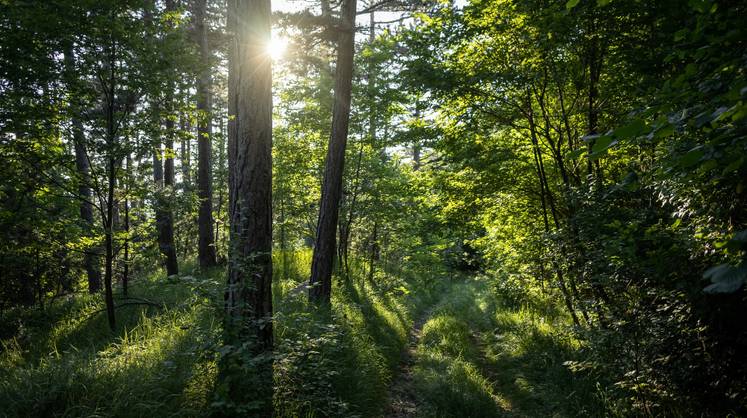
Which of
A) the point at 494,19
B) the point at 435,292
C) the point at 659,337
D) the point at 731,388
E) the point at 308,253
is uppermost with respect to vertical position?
the point at 494,19

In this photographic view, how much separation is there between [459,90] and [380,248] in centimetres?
1418

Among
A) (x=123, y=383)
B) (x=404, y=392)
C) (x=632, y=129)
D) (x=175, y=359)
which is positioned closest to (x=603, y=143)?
(x=632, y=129)

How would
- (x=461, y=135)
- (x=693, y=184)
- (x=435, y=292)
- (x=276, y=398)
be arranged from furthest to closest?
(x=435, y=292)
(x=461, y=135)
(x=276, y=398)
(x=693, y=184)

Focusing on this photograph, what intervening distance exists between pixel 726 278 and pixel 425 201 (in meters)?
7.91

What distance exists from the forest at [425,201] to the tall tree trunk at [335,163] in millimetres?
54

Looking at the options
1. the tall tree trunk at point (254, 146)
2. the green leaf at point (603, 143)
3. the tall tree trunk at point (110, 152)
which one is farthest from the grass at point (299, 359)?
the green leaf at point (603, 143)

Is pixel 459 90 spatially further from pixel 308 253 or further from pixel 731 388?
pixel 308 253

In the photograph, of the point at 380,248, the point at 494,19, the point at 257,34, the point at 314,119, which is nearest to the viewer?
the point at 257,34

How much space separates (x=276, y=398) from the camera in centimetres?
387

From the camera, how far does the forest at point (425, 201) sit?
10.7ft

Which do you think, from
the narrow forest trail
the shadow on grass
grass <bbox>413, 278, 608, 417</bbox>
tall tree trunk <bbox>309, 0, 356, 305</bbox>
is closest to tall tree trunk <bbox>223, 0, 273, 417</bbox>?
the shadow on grass

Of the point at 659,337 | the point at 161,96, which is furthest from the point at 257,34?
the point at 659,337

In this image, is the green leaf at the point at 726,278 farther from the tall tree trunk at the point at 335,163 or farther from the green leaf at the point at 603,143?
the tall tree trunk at the point at 335,163

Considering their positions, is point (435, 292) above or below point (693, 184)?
below
